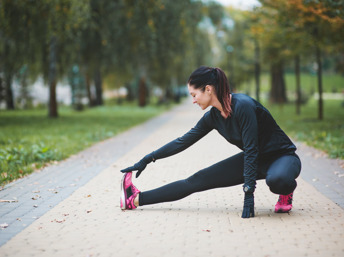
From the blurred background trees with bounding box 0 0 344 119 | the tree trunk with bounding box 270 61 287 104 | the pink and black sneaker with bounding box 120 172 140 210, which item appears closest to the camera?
the pink and black sneaker with bounding box 120 172 140 210

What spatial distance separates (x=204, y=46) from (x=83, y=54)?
24.7 m

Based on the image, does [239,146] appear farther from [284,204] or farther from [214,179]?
[284,204]

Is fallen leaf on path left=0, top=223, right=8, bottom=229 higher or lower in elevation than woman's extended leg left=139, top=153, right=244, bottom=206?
lower

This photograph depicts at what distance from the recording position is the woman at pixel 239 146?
14.2 ft

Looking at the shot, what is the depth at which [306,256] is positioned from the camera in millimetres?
3467

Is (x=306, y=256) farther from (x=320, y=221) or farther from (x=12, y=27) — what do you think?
(x=12, y=27)

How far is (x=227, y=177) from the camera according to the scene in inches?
187

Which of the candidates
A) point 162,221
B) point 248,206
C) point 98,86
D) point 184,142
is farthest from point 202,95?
point 98,86

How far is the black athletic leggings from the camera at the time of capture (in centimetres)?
446

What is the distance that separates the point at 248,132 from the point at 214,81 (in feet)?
1.86

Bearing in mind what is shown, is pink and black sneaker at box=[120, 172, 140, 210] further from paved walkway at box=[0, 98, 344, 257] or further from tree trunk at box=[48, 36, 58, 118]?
tree trunk at box=[48, 36, 58, 118]

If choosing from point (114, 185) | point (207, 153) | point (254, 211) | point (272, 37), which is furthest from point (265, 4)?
point (254, 211)

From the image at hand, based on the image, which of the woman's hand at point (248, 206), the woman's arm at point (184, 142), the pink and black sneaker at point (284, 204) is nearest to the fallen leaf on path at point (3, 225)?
the woman's arm at point (184, 142)

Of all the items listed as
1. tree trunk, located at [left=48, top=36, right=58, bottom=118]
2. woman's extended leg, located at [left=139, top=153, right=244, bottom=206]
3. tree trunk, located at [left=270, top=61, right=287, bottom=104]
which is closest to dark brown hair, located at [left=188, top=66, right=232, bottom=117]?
woman's extended leg, located at [left=139, top=153, right=244, bottom=206]
